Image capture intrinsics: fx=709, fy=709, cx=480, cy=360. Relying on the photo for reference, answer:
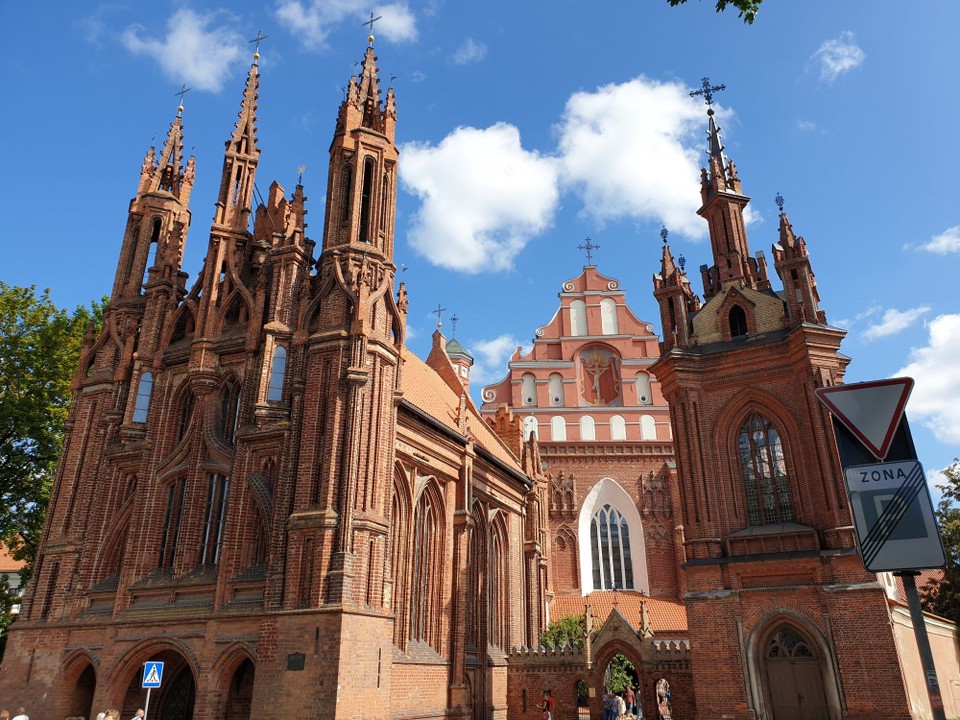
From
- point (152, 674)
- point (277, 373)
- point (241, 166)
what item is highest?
point (241, 166)

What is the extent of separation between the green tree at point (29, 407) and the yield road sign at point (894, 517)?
96.8ft

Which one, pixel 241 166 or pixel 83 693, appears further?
pixel 241 166

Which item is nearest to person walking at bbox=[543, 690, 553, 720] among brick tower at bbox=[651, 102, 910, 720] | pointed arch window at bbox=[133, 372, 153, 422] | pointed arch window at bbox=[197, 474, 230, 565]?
brick tower at bbox=[651, 102, 910, 720]

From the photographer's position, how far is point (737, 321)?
25094mm

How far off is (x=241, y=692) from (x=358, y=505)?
Result: 18.1 feet

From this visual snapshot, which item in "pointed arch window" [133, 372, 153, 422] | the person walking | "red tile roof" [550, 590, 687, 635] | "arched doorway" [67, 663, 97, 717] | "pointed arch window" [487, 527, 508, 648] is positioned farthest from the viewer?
"red tile roof" [550, 590, 687, 635]

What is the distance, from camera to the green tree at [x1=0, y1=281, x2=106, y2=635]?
27.3 m

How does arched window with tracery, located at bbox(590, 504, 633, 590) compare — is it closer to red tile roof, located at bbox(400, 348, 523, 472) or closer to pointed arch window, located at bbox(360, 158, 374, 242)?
red tile roof, located at bbox(400, 348, 523, 472)

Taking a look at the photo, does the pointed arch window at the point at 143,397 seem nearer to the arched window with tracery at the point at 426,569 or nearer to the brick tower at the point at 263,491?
the brick tower at the point at 263,491

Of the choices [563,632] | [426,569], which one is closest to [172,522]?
[426,569]

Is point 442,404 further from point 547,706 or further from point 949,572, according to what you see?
point 949,572

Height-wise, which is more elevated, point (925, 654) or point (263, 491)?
point (263, 491)

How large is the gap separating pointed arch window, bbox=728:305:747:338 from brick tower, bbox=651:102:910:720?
5cm

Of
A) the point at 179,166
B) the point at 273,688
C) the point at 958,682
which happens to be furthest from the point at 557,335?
the point at 273,688
